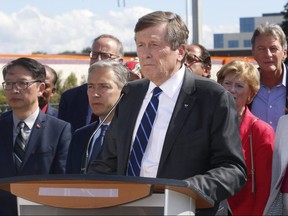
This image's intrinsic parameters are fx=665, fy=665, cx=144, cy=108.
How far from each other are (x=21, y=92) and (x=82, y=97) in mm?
1257

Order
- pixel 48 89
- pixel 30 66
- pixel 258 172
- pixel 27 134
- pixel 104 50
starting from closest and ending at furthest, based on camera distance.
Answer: pixel 258 172 < pixel 27 134 < pixel 30 66 < pixel 104 50 < pixel 48 89

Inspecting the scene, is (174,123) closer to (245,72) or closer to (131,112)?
(131,112)

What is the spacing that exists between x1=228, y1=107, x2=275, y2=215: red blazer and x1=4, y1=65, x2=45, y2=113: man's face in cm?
170

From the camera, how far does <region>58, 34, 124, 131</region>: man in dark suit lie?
643cm

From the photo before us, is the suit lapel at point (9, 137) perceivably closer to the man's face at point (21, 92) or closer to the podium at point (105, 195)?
the man's face at point (21, 92)

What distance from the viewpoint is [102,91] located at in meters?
5.39

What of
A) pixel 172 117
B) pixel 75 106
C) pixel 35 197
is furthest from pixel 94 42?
pixel 35 197

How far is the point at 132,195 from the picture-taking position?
2625 millimetres

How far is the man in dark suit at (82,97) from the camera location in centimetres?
643

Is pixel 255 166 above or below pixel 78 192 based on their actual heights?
below

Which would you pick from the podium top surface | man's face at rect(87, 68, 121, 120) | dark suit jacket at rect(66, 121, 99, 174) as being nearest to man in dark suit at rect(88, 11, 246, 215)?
the podium top surface

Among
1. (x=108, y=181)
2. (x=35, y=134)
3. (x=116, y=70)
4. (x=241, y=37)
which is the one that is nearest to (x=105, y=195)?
(x=108, y=181)

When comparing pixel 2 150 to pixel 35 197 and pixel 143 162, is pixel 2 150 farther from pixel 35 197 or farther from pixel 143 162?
pixel 35 197

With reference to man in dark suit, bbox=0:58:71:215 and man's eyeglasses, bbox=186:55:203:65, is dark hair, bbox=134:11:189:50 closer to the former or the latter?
man in dark suit, bbox=0:58:71:215
